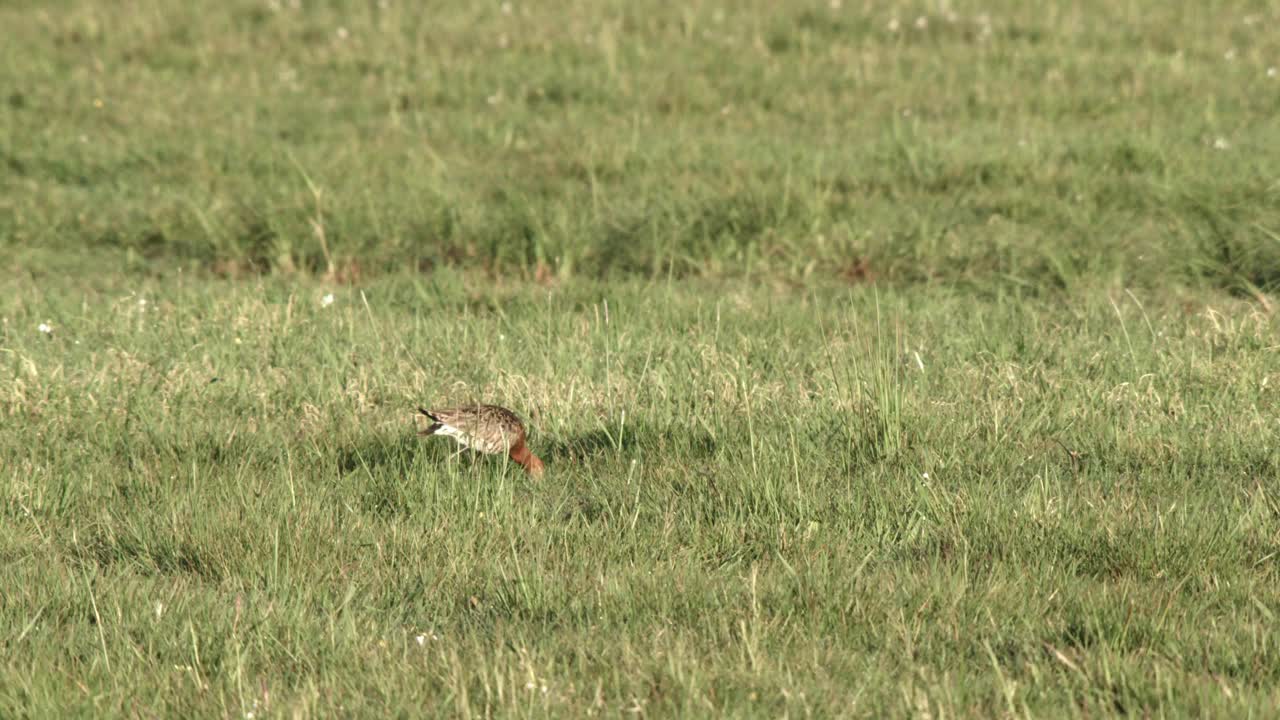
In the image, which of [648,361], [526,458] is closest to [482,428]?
[526,458]

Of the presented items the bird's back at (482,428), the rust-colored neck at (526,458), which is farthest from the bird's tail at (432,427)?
the rust-colored neck at (526,458)

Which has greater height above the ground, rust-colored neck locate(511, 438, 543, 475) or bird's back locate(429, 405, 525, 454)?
bird's back locate(429, 405, 525, 454)

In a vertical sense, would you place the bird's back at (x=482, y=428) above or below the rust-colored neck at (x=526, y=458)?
above

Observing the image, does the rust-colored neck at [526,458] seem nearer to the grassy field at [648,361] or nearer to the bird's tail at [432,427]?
the grassy field at [648,361]

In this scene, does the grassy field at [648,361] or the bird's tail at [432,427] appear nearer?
the grassy field at [648,361]

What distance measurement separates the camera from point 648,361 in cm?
559

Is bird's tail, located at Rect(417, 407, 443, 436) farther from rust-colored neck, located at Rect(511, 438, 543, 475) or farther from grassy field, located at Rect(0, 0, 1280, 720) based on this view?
rust-colored neck, located at Rect(511, 438, 543, 475)

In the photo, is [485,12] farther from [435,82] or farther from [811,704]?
[811,704]

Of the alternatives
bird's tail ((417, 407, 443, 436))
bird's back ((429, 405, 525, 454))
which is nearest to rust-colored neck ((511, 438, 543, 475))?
bird's back ((429, 405, 525, 454))

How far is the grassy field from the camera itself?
370 cm

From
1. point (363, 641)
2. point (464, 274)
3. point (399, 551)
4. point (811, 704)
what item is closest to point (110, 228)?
point (464, 274)

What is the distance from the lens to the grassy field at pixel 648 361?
3.70 metres

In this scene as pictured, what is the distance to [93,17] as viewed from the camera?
12.5 metres

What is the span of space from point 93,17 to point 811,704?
10.9 m
